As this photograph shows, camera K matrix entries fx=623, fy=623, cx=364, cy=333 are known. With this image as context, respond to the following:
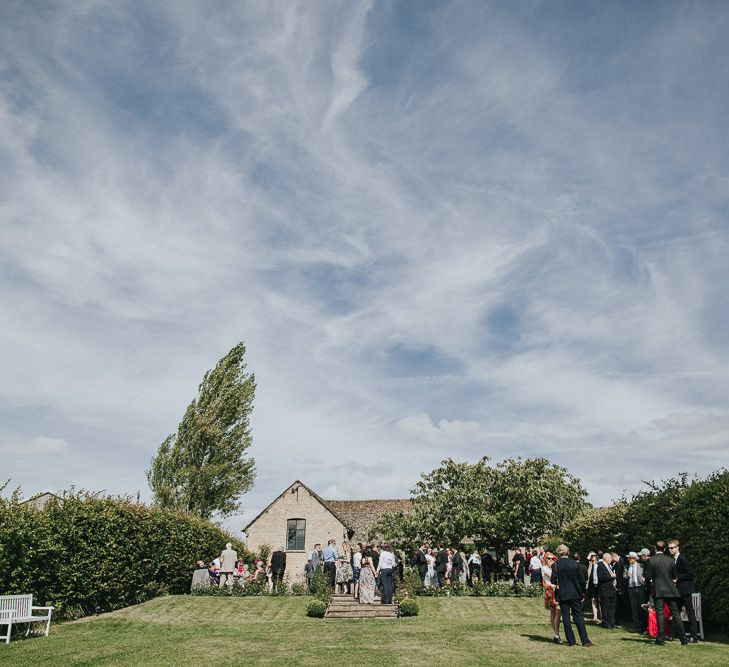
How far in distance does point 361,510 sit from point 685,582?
3585 centimetres

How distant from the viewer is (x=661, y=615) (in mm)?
11352

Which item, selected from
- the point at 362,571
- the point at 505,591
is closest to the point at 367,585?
the point at 362,571

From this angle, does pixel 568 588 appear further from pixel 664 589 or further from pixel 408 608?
pixel 408 608

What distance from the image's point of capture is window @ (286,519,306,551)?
41969 mm

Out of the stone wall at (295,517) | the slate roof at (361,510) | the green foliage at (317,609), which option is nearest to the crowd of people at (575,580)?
the green foliage at (317,609)

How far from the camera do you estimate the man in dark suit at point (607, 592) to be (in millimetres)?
14141

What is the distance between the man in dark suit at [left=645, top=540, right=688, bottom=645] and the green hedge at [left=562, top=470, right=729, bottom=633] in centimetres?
197

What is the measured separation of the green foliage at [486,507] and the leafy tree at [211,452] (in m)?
8.62

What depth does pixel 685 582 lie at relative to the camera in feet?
38.4

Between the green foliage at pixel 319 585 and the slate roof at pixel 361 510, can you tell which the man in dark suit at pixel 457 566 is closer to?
the green foliage at pixel 319 585

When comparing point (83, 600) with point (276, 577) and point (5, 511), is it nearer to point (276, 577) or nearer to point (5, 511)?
point (5, 511)

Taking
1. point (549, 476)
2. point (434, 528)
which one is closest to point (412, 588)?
point (434, 528)

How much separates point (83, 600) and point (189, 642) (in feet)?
21.5

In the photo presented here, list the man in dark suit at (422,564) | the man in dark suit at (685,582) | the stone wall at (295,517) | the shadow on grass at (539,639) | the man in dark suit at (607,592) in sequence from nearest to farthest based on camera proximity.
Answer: the man in dark suit at (685,582), the shadow on grass at (539,639), the man in dark suit at (607,592), the man in dark suit at (422,564), the stone wall at (295,517)
